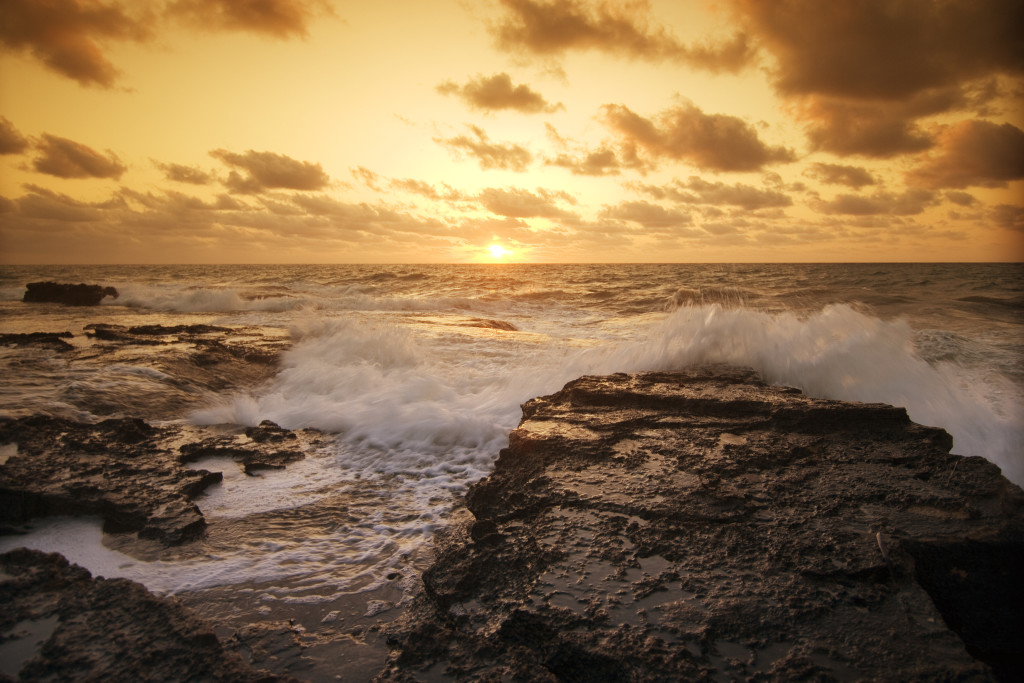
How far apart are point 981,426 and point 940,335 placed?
7920mm

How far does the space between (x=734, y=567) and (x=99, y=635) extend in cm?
228

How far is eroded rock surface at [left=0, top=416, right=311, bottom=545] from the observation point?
274 centimetres

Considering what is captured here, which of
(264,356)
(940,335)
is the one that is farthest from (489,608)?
(940,335)

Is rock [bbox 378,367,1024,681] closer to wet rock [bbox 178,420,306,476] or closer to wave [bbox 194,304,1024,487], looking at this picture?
wave [bbox 194,304,1024,487]

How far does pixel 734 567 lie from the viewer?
184 centimetres

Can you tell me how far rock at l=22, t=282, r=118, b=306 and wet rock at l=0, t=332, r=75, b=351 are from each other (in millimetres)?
13048

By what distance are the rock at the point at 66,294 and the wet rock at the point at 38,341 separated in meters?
13.0

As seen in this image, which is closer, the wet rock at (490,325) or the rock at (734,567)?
the rock at (734,567)

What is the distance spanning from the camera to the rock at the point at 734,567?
1.51 m

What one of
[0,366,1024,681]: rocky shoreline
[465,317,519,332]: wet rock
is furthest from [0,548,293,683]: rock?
[465,317,519,332]: wet rock

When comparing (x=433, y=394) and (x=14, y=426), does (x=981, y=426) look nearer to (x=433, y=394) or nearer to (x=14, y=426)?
(x=433, y=394)

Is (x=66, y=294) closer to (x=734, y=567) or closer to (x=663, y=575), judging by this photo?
(x=663, y=575)

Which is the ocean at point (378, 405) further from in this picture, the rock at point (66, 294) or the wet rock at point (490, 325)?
the rock at point (66, 294)

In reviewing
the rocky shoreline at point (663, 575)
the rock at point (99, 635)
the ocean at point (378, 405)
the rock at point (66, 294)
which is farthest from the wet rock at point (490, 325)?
the rock at point (66, 294)
